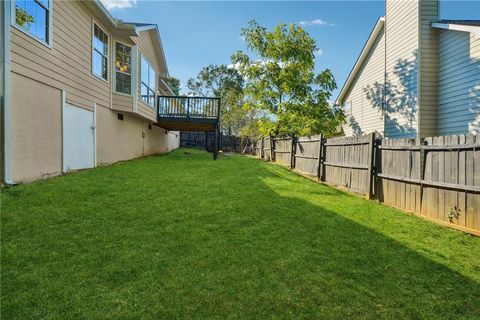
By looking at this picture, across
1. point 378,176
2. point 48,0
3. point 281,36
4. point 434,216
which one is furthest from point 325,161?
point 281,36

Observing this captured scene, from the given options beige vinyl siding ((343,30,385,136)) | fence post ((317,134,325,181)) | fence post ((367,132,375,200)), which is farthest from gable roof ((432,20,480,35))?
fence post ((317,134,325,181))

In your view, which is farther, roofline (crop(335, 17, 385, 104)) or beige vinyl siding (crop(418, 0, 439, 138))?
roofline (crop(335, 17, 385, 104))

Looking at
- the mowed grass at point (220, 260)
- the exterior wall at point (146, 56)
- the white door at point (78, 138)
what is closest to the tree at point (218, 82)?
the exterior wall at point (146, 56)

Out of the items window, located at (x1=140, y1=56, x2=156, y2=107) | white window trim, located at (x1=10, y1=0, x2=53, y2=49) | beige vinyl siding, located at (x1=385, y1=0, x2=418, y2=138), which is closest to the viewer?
white window trim, located at (x1=10, y1=0, x2=53, y2=49)

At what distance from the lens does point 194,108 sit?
13469 millimetres

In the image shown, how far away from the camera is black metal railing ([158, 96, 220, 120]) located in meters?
13.4

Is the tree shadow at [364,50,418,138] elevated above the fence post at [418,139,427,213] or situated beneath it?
elevated above

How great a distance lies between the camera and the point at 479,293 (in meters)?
2.62

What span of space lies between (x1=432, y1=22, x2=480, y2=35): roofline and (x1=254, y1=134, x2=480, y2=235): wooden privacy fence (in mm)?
4637

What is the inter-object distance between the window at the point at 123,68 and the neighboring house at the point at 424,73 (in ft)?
32.9

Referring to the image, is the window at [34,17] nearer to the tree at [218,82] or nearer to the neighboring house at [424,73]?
the neighboring house at [424,73]

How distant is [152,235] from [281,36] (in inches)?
573

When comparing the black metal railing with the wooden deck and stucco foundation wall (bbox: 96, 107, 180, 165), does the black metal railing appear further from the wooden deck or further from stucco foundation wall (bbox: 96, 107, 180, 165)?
stucco foundation wall (bbox: 96, 107, 180, 165)

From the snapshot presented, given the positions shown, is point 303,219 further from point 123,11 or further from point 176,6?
point 123,11
